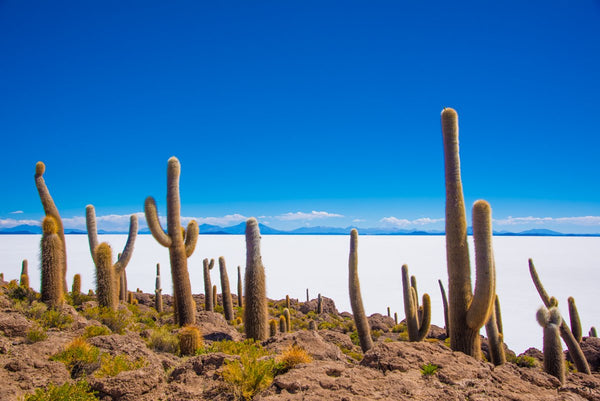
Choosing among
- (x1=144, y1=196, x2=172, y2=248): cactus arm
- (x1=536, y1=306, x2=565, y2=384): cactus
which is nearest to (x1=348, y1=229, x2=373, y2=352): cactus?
(x1=536, y1=306, x2=565, y2=384): cactus

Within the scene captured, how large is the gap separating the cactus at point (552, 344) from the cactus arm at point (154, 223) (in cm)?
1106

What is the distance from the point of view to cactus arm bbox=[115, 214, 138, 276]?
13437 millimetres

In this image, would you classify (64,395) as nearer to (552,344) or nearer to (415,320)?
(552,344)

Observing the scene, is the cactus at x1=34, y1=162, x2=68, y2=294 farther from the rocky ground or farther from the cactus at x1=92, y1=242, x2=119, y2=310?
the rocky ground

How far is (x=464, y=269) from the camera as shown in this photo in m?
8.23

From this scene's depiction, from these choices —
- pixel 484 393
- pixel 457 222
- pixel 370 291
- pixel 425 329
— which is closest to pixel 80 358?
pixel 484 393

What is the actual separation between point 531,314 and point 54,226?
29342 mm

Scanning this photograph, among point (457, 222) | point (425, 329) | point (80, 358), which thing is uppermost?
point (457, 222)

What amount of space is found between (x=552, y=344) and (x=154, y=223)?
11.9 meters

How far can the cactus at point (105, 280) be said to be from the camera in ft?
39.9

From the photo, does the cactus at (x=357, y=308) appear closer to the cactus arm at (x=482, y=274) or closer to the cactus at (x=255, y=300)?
the cactus at (x=255, y=300)

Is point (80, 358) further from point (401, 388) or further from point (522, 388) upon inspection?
point (522, 388)

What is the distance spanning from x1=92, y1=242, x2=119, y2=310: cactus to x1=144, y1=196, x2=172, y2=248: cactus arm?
1.68 meters

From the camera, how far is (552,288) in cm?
3772
